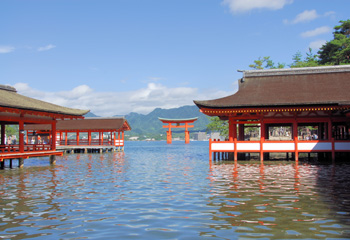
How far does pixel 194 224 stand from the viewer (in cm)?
895

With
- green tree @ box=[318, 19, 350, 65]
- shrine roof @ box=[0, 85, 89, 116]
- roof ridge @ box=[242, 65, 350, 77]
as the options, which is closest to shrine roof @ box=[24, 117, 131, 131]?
shrine roof @ box=[0, 85, 89, 116]

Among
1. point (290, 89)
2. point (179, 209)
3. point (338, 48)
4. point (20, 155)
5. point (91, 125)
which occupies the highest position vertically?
point (338, 48)

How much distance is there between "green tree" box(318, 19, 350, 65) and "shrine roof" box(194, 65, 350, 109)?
84.0ft

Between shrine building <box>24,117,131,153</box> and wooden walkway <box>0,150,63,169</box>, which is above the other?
shrine building <box>24,117,131,153</box>

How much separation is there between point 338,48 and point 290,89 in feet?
110

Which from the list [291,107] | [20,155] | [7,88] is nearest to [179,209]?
[291,107]

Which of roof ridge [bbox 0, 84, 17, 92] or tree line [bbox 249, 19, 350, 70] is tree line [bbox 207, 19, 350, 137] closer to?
tree line [bbox 249, 19, 350, 70]

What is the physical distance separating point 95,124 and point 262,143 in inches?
1323

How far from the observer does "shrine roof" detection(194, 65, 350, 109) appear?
2558 cm

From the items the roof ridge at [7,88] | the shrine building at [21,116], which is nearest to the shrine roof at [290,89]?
the shrine building at [21,116]

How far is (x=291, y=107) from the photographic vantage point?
1002 inches

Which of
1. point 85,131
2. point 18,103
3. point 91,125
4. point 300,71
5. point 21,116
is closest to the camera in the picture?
point 18,103

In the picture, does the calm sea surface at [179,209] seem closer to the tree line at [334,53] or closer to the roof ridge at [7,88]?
the roof ridge at [7,88]

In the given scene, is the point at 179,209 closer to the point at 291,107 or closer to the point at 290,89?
the point at 291,107
